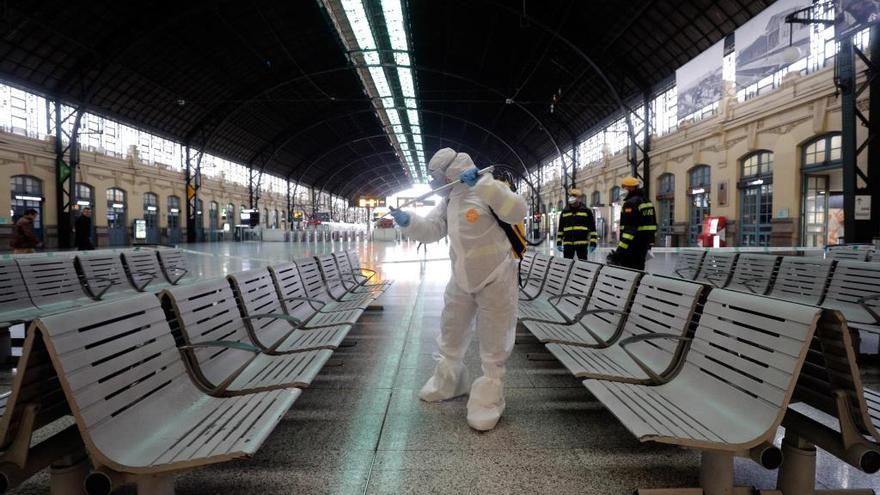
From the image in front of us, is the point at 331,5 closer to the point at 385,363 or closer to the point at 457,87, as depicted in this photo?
the point at 457,87

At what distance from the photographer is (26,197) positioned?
22891 mm

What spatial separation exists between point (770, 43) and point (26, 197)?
31184 mm

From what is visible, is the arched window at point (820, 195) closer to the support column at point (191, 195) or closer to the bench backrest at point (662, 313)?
the bench backrest at point (662, 313)

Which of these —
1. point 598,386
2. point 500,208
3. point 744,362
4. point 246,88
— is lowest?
point 598,386

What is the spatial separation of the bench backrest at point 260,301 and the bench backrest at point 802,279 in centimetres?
526

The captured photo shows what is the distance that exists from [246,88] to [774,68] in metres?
28.8

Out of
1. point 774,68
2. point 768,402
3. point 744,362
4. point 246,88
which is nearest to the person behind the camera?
point 768,402

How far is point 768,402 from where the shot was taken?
1993 millimetres

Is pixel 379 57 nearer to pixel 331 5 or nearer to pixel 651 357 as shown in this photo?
pixel 331 5

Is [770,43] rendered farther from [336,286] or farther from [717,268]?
[336,286]

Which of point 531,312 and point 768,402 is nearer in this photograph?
point 768,402

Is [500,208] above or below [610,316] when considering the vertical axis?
above

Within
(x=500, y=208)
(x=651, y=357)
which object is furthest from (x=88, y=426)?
(x=651, y=357)

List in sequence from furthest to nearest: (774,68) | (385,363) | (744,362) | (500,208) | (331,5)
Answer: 1. (331,5)
2. (774,68)
3. (385,363)
4. (500,208)
5. (744,362)
